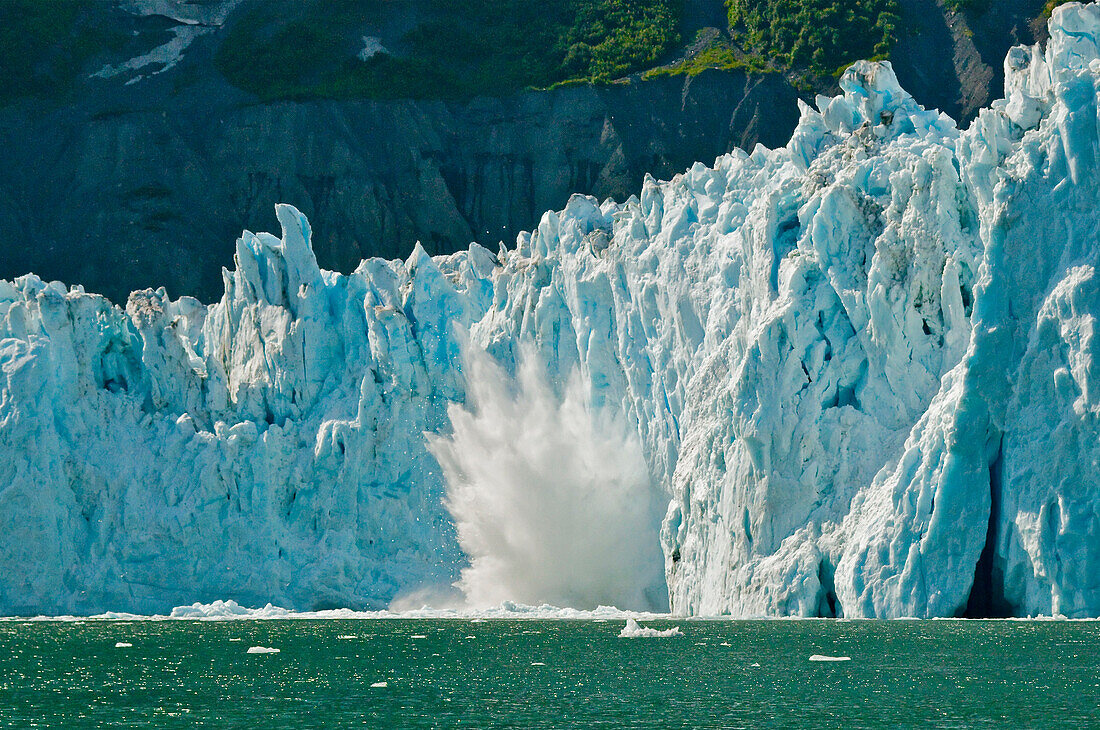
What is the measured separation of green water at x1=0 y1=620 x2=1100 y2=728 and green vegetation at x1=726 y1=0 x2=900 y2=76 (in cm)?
4214

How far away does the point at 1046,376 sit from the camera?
3369 cm

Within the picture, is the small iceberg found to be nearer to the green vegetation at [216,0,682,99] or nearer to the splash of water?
the splash of water

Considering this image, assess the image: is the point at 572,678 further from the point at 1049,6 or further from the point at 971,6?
the point at 1049,6

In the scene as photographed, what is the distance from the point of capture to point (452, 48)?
80.6 meters

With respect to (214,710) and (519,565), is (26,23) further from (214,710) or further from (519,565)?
(214,710)

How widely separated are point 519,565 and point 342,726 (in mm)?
25436

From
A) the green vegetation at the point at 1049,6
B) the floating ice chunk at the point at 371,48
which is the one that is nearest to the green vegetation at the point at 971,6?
the green vegetation at the point at 1049,6

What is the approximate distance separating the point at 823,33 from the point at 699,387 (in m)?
37.5

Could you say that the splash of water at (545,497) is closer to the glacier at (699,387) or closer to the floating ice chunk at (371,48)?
the glacier at (699,387)

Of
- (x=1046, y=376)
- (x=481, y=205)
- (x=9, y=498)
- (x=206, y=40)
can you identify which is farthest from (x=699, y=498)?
(x=206, y=40)

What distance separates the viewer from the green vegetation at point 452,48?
256ft

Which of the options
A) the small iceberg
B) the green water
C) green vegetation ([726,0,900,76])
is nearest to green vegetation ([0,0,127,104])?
green vegetation ([726,0,900,76])

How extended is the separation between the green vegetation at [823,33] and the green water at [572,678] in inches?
1659

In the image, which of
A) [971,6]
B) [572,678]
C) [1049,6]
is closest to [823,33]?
[971,6]
